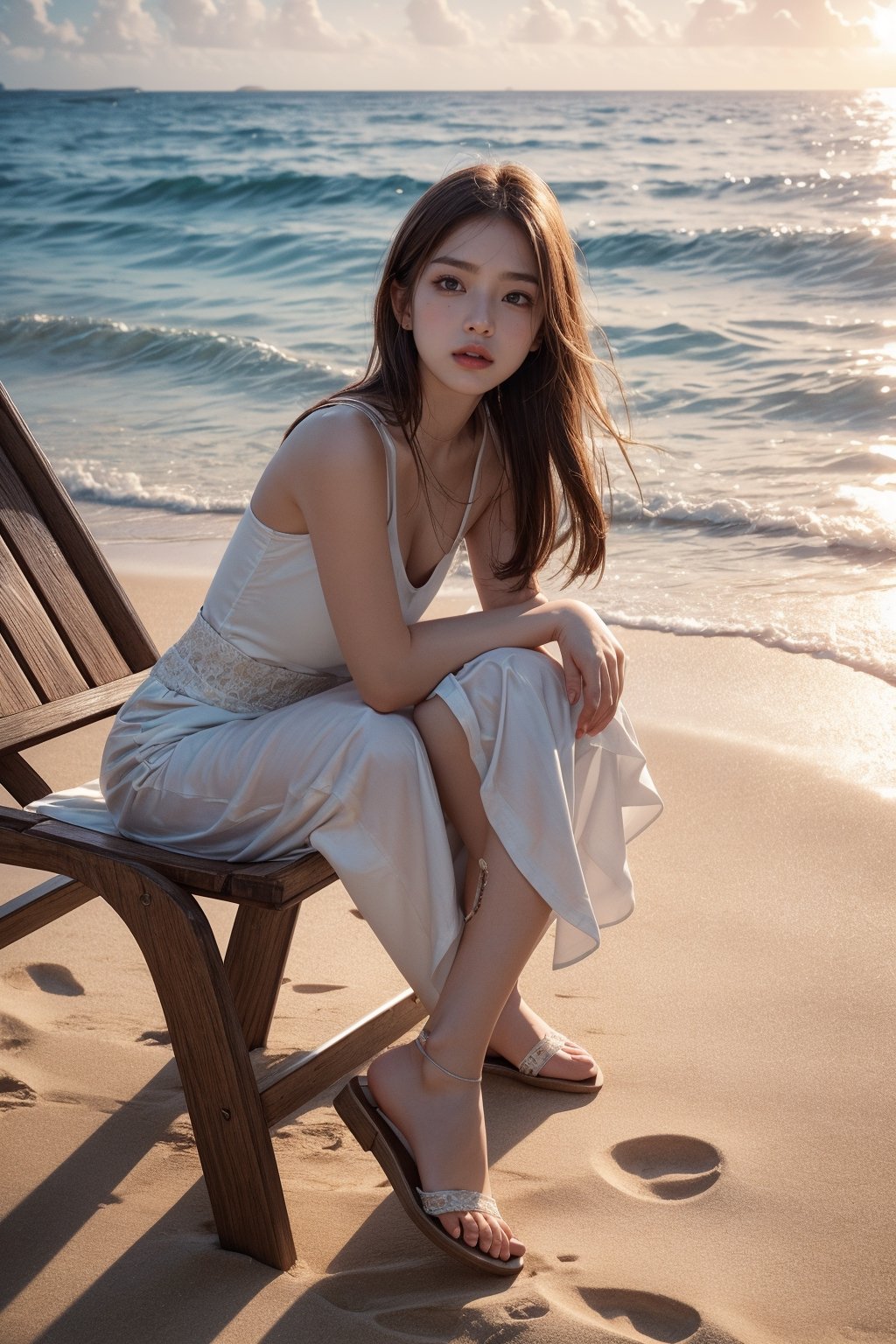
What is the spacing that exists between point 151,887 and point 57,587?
3.71ft

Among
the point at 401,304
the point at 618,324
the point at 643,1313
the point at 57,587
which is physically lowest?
the point at 643,1313

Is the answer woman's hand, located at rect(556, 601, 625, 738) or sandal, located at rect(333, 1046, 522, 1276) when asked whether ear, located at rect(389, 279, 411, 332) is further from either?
sandal, located at rect(333, 1046, 522, 1276)

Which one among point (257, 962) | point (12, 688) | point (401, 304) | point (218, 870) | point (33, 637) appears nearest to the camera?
point (218, 870)

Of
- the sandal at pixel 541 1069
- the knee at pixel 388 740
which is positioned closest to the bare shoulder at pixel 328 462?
the knee at pixel 388 740

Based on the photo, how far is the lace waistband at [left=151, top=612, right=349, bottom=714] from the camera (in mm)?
2291

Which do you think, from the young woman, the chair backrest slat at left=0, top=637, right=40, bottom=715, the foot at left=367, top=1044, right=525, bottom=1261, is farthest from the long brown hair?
the foot at left=367, top=1044, right=525, bottom=1261

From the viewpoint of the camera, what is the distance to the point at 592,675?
209 cm

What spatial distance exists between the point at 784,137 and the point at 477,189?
73.8 feet

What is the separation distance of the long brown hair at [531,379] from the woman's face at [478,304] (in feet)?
0.08

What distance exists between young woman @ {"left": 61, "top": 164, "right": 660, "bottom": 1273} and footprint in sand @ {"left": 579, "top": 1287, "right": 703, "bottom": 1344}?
142 mm

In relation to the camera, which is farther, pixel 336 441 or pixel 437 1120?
pixel 336 441

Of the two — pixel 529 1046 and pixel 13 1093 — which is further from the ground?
pixel 529 1046

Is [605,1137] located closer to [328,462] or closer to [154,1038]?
[154,1038]

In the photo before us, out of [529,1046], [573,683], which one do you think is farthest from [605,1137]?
[573,683]
